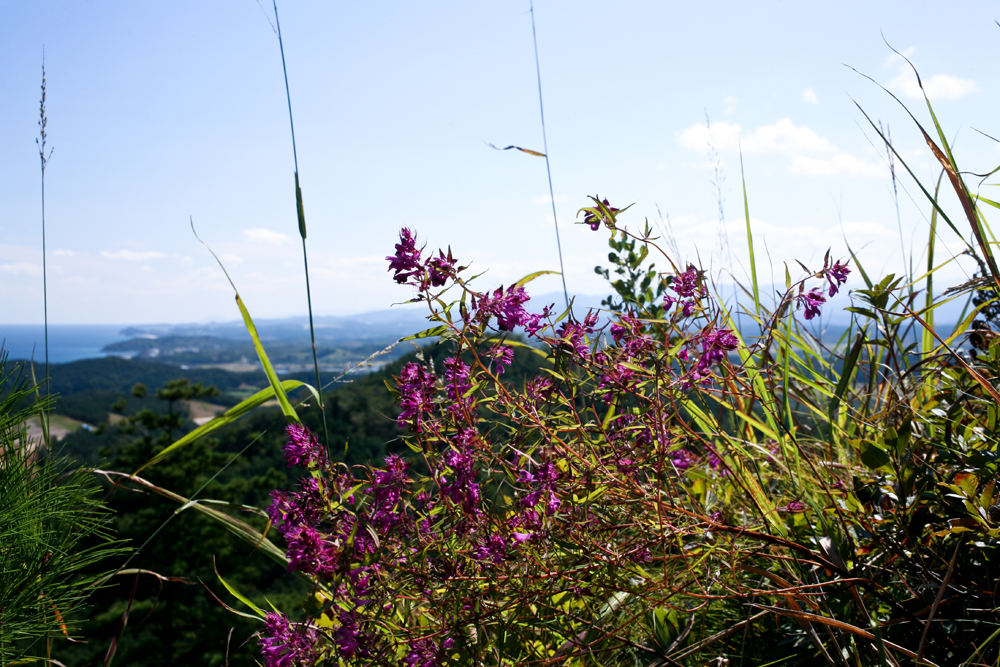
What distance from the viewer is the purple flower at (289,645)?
93 centimetres

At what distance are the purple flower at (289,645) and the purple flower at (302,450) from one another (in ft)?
0.86

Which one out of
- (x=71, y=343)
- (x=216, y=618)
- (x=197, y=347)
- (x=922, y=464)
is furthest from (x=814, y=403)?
(x=71, y=343)

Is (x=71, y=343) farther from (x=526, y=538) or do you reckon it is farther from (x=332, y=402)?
(x=526, y=538)

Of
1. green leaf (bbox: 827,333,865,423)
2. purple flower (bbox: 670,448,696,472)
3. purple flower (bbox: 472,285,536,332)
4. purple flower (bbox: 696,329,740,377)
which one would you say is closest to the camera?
purple flower (bbox: 472,285,536,332)

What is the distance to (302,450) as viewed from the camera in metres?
0.99

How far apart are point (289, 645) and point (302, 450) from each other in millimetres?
316

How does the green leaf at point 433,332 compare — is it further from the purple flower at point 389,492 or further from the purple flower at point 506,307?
the purple flower at point 389,492

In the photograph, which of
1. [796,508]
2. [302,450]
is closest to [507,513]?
[302,450]

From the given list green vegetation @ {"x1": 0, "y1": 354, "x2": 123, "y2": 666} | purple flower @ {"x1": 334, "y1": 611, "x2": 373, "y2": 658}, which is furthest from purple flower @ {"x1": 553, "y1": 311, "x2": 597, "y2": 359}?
green vegetation @ {"x1": 0, "y1": 354, "x2": 123, "y2": 666}

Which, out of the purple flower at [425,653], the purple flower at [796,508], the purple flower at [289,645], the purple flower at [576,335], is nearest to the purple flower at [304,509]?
the purple flower at [289,645]

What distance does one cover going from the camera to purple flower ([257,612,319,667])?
0.93 m

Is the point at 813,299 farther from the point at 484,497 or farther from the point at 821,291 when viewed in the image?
the point at 484,497

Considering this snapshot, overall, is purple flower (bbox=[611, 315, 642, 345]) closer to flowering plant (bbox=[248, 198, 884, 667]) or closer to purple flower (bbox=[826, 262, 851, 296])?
flowering plant (bbox=[248, 198, 884, 667])

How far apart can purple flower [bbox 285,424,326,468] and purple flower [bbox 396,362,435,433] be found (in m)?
0.15
